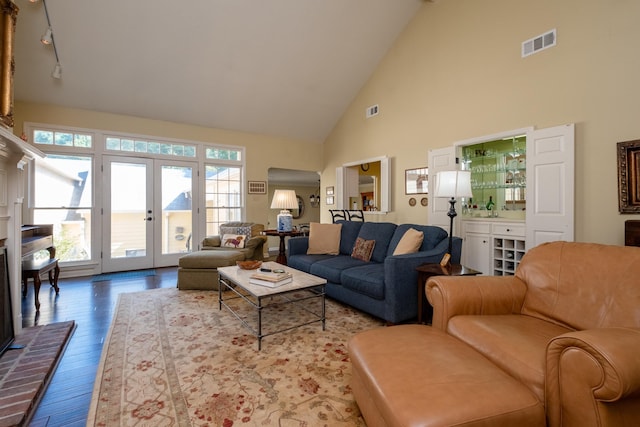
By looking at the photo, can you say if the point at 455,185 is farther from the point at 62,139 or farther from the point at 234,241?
the point at 62,139

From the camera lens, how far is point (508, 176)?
4.18 metres

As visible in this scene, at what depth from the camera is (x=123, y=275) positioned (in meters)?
4.70

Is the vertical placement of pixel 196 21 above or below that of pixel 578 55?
above

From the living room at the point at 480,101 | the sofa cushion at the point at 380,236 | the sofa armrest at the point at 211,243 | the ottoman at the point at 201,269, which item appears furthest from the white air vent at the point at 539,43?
the sofa armrest at the point at 211,243

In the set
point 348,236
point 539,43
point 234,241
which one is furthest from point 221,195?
point 539,43

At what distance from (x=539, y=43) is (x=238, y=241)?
466 centimetres

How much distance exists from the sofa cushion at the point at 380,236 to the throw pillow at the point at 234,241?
1.87m

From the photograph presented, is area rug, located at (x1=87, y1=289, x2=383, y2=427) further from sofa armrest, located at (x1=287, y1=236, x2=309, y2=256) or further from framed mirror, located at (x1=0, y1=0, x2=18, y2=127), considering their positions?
framed mirror, located at (x1=0, y1=0, x2=18, y2=127)

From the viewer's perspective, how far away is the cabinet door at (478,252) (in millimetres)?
3945

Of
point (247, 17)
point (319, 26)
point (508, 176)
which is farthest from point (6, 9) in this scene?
point (508, 176)

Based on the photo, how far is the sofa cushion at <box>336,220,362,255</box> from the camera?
13.1ft

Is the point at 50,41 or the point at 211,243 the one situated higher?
the point at 50,41

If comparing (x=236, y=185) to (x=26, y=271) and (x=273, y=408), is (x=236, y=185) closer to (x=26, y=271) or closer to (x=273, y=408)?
(x=26, y=271)

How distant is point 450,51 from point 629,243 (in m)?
3.33
